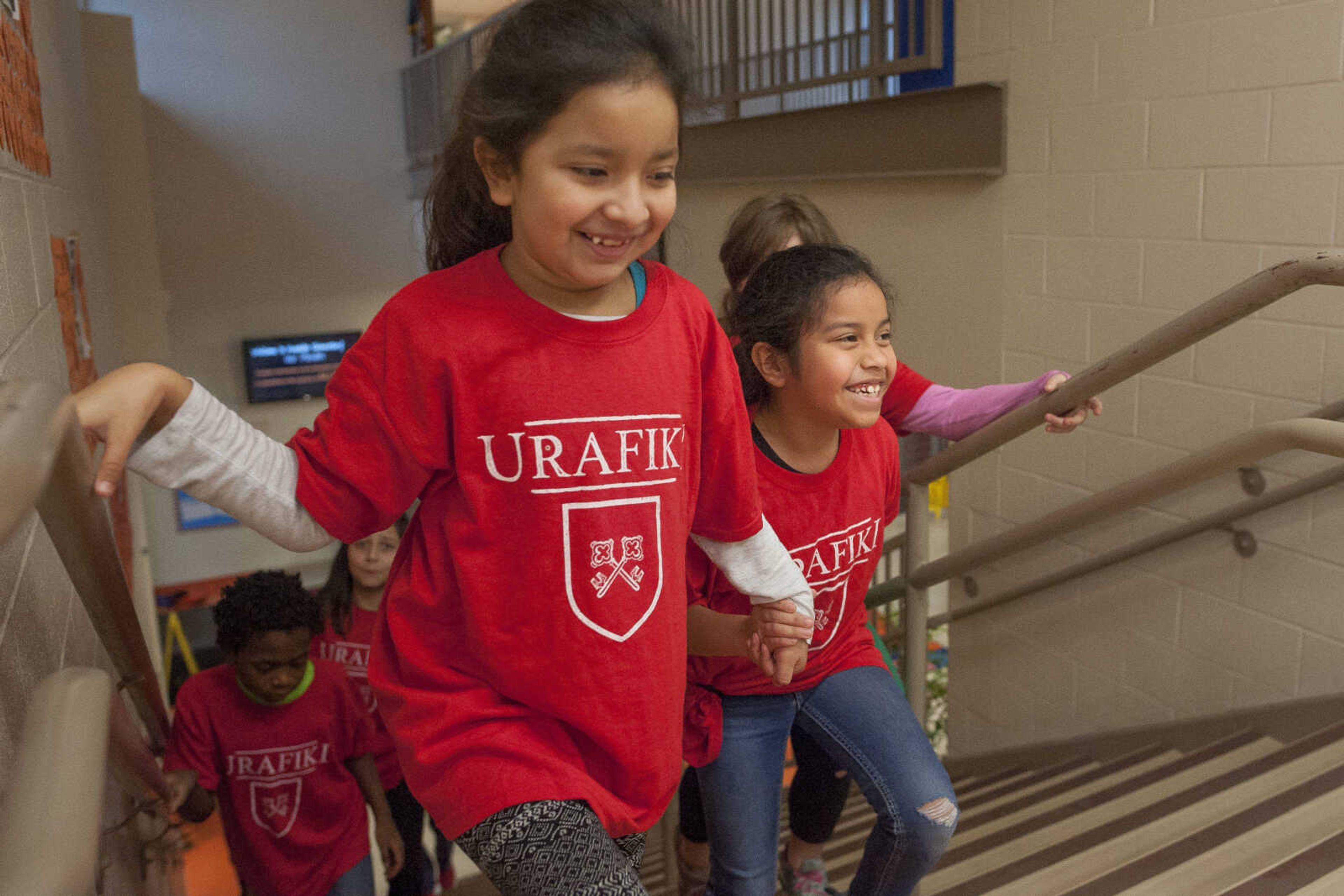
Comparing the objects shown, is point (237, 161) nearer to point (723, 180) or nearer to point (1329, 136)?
point (723, 180)

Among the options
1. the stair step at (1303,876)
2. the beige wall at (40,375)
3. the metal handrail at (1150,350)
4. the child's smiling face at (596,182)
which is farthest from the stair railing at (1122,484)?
the beige wall at (40,375)

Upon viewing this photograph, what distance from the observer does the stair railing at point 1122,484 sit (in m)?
1.64

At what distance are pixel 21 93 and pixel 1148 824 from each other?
2642mm

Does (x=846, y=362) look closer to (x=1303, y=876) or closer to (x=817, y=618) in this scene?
(x=817, y=618)

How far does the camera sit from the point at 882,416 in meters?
2.13

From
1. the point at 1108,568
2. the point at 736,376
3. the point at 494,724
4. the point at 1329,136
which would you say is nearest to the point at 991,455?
the point at 1108,568

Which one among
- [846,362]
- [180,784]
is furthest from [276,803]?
→ [846,362]

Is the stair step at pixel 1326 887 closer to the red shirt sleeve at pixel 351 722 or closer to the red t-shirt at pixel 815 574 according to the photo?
the red t-shirt at pixel 815 574

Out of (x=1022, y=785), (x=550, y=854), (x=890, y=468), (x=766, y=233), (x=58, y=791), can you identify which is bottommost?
(x=1022, y=785)

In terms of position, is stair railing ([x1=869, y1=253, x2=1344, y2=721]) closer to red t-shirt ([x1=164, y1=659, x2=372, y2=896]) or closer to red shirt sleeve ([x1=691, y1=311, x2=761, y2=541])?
red shirt sleeve ([x1=691, y1=311, x2=761, y2=541])

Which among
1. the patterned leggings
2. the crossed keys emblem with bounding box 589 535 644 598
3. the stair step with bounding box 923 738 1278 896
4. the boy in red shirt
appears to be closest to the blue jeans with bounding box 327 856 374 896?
the boy in red shirt

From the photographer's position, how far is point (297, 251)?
952 centimetres

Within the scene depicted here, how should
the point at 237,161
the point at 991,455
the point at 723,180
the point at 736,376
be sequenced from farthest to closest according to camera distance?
the point at 237,161, the point at 723,180, the point at 991,455, the point at 736,376

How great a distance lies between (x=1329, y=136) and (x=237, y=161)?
28.4 ft
